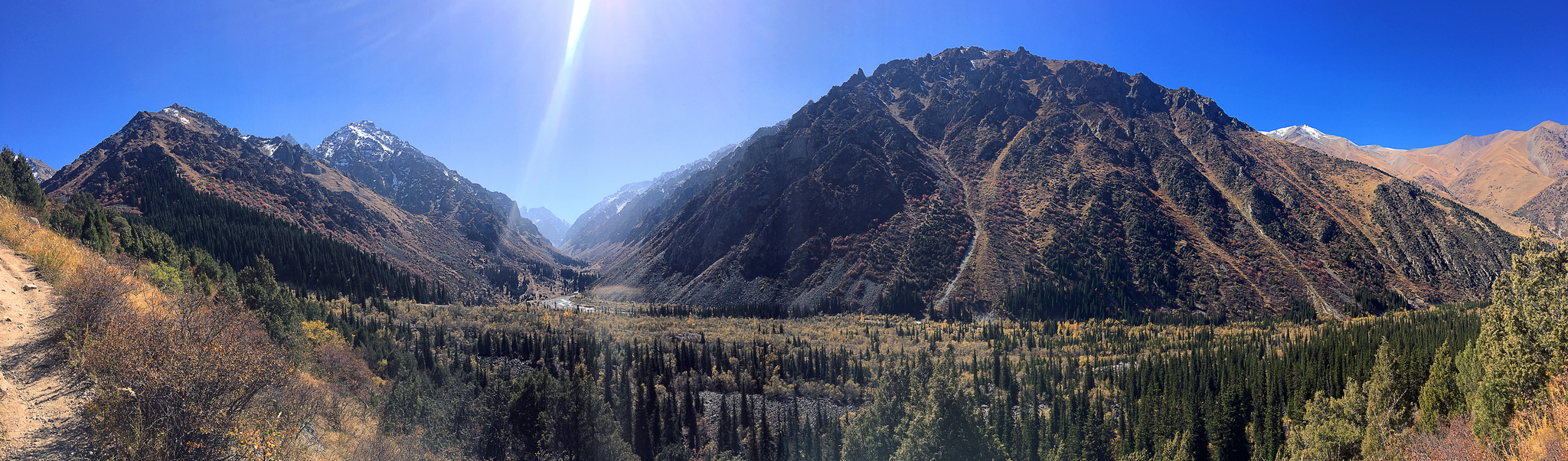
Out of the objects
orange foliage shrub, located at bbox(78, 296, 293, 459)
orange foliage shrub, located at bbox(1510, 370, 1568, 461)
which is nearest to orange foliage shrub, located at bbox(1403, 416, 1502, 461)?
orange foliage shrub, located at bbox(1510, 370, 1568, 461)

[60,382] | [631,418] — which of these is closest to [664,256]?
[631,418]

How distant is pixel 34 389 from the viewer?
12.6m

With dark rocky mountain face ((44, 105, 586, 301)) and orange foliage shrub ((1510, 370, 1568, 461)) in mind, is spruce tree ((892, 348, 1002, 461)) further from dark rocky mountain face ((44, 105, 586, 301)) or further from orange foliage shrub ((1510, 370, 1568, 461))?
dark rocky mountain face ((44, 105, 586, 301))

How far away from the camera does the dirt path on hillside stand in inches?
449

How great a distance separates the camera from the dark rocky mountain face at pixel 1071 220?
363ft

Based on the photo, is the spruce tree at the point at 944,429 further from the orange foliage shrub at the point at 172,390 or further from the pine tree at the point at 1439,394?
the pine tree at the point at 1439,394

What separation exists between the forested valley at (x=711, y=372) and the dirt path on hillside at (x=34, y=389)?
583 millimetres

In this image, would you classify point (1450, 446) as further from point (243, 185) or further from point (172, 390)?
point (243, 185)

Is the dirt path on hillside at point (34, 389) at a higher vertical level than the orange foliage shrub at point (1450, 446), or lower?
higher

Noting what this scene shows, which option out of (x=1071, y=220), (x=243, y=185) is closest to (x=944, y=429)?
(x=1071, y=220)

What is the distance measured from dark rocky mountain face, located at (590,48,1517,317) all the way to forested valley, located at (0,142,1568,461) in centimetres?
1111

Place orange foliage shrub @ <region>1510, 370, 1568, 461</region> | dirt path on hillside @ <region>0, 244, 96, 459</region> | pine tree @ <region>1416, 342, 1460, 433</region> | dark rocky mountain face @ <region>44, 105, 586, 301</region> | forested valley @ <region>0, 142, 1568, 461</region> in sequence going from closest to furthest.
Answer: dirt path on hillside @ <region>0, 244, 96, 459</region>, orange foliage shrub @ <region>1510, 370, 1568, 461</region>, forested valley @ <region>0, 142, 1568, 461</region>, pine tree @ <region>1416, 342, 1460, 433</region>, dark rocky mountain face @ <region>44, 105, 586, 301</region>

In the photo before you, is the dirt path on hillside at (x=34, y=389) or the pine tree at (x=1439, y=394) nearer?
the dirt path on hillside at (x=34, y=389)

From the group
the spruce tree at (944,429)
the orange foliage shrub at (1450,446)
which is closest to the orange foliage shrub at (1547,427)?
the orange foliage shrub at (1450,446)
